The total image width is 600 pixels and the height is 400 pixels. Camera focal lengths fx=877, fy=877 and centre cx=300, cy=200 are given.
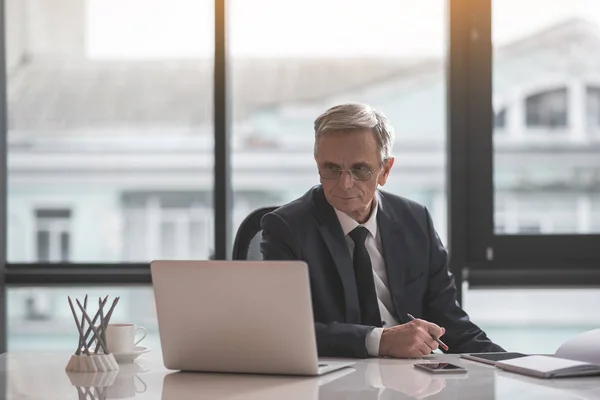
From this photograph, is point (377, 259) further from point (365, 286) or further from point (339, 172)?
point (339, 172)

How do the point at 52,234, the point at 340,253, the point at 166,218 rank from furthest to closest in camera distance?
the point at 166,218
the point at 52,234
the point at 340,253

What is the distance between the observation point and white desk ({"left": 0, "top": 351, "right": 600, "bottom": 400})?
1.61m

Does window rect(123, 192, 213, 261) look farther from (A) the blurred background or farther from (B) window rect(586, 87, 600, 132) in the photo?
(B) window rect(586, 87, 600, 132)

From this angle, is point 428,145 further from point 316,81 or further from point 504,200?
point 504,200

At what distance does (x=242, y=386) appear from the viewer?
1.70 m

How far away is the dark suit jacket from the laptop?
1.42 feet

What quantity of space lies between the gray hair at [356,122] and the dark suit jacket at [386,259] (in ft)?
0.59

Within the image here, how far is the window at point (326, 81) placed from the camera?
13.5 ft

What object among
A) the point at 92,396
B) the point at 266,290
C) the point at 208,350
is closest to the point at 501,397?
the point at 266,290

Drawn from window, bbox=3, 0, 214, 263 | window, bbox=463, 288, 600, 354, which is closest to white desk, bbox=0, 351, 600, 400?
window, bbox=463, 288, 600, 354

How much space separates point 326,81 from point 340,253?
9.58 ft

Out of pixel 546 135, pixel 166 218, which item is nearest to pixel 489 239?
pixel 546 135

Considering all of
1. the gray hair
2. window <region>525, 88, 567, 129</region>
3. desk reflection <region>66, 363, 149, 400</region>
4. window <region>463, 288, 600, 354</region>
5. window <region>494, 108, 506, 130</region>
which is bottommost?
window <region>463, 288, 600, 354</region>

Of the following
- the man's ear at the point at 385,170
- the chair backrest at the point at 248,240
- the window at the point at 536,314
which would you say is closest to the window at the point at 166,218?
the window at the point at 536,314
